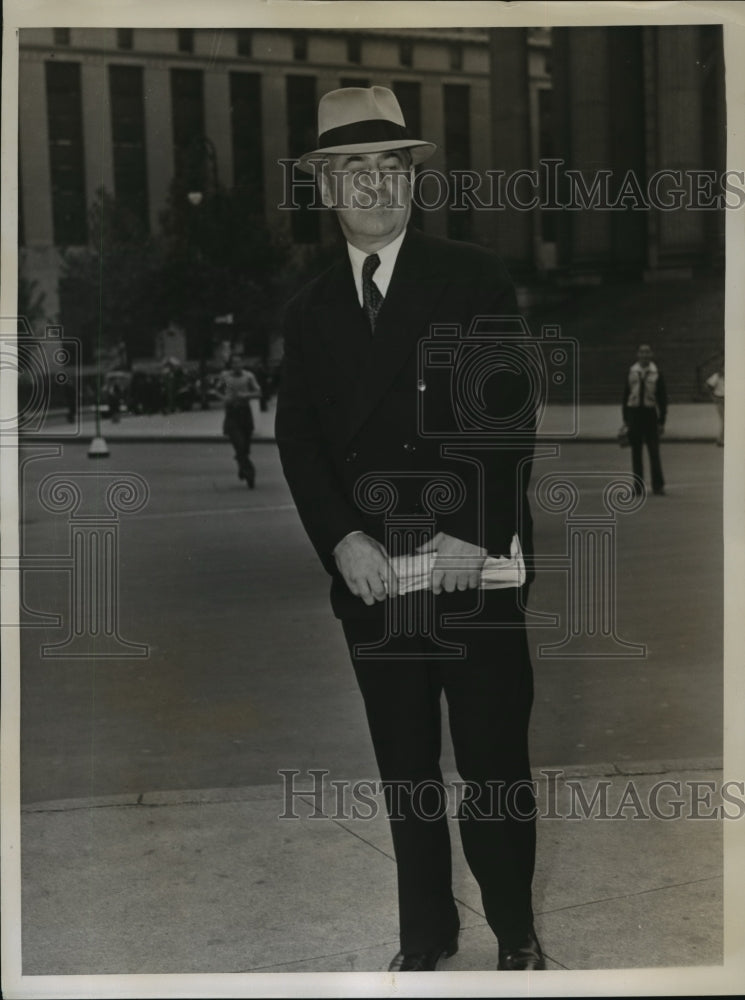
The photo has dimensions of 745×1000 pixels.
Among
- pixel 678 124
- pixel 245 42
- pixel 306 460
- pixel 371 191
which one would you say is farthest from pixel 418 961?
pixel 245 42

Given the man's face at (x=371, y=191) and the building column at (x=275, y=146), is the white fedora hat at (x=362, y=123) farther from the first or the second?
the building column at (x=275, y=146)

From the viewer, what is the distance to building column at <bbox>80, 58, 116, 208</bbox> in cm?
399

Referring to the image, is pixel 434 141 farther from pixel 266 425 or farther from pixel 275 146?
pixel 266 425

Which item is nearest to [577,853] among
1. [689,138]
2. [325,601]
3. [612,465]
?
[612,465]

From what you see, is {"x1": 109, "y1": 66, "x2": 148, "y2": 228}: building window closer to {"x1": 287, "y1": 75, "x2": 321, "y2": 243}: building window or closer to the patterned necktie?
{"x1": 287, "y1": 75, "x2": 321, "y2": 243}: building window

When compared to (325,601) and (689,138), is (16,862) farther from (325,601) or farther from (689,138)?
(325,601)

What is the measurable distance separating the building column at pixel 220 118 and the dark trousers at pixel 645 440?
1201 mm

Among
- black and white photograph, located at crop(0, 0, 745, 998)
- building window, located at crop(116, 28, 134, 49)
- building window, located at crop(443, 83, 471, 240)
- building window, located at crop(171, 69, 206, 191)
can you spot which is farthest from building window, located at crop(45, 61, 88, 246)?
building window, located at crop(443, 83, 471, 240)

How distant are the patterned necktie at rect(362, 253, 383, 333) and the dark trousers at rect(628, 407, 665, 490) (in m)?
0.68

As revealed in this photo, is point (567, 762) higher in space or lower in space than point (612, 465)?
lower

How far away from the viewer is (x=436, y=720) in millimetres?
3865

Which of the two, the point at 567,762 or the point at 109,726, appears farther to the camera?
the point at 109,726

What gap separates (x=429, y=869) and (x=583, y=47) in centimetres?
209

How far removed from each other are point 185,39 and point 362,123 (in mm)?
524
